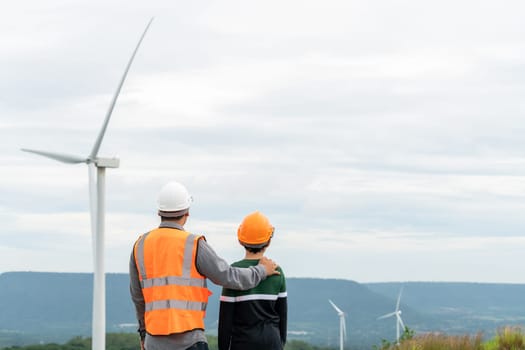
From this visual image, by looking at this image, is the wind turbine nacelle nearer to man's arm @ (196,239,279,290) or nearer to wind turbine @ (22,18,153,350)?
wind turbine @ (22,18,153,350)

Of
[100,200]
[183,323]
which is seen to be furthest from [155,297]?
[100,200]

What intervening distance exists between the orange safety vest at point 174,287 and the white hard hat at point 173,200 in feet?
0.73

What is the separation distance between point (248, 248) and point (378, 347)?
1418 cm

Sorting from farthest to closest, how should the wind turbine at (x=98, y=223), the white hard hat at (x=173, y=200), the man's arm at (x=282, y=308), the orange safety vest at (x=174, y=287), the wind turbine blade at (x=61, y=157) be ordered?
the wind turbine blade at (x=61, y=157) < the wind turbine at (x=98, y=223) < the man's arm at (x=282, y=308) < the white hard hat at (x=173, y=200) < the orange safety vest at (x=174, y=287)

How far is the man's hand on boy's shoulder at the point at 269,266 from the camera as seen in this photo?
32.8 ft

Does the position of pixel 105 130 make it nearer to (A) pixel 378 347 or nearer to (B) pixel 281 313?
(A) pixel 378 347

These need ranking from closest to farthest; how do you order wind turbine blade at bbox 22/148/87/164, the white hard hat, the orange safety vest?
1. the orange safety vest
2. the white hard hat
3. wind turbine blade at bbox 22/148/87/164

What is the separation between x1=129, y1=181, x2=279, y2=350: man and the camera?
31.4 ft

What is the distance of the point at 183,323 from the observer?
31.4ft

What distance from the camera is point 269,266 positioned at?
10.0m

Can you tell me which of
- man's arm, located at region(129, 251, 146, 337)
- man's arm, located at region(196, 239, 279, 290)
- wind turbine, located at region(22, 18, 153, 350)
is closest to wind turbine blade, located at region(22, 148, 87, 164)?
wind turbine, located at region(22, 18, 153, 350)

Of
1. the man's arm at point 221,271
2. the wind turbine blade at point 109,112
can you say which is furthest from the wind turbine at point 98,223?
the man's arm at point 221,271

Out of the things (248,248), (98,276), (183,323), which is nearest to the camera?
(183,323)

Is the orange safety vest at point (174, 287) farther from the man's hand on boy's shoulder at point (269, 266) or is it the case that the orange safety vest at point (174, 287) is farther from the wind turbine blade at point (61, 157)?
the wind turbine blade at point (61, 157)
